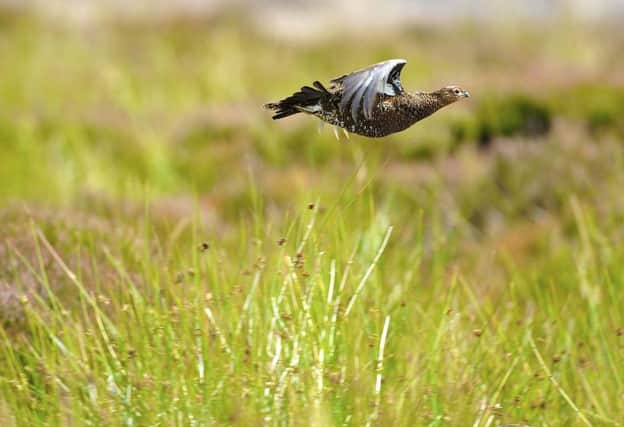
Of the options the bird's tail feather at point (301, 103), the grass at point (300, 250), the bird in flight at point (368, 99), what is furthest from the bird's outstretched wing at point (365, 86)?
the grass at point (300, 250)

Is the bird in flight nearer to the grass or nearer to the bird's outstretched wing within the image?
the bird's outstretched wing

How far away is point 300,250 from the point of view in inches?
121

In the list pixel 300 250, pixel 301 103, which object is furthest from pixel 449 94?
pixel 300 250

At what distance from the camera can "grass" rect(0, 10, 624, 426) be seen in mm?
3066

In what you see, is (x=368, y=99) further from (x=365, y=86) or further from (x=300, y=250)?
(x=300, y=250)

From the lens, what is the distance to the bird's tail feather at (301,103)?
1.95 meters

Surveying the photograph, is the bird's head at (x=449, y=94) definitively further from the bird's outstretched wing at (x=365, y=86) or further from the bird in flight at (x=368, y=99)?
the bird's outstretched wing at (x=365, y=86)

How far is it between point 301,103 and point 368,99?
0.24 m

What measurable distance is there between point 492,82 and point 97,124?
156 inches

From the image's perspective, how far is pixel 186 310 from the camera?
10.6ft

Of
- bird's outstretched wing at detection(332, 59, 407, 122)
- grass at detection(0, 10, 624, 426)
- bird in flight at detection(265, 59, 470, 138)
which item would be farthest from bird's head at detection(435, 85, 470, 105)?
grass at detection(0, 10, 624, 426)

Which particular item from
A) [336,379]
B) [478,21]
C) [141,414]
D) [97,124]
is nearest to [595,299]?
[336,379]

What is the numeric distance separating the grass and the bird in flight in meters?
0.48

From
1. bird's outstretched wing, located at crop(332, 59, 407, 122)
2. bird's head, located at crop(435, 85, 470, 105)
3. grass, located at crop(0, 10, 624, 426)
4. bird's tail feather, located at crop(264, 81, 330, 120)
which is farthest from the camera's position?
grass, located at crop(0, 10, 624, 426)
